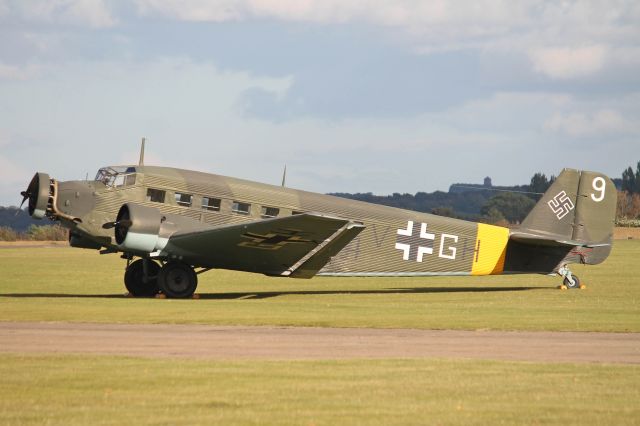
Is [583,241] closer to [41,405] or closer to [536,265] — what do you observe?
[536,265]

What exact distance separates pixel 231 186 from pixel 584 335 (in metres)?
11.5

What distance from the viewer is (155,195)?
83.5 feet

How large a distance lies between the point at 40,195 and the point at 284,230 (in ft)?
19.0

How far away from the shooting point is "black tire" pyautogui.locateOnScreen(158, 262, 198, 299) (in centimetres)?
2494

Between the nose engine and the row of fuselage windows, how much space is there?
230 centimetres

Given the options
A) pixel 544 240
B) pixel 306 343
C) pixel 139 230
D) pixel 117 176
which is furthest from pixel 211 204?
pixel 306 343

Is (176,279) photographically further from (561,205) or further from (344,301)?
(561,205)

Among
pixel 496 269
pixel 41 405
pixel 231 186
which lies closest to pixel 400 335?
pixel 41 405

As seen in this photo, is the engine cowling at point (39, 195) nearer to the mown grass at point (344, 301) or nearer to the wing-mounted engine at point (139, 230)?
the wing-mounted engine at point (139, 230)

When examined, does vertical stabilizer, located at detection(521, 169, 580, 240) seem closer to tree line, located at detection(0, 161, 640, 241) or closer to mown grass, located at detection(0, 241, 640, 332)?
mown grass, located at detection(0, 241, 640, 332)

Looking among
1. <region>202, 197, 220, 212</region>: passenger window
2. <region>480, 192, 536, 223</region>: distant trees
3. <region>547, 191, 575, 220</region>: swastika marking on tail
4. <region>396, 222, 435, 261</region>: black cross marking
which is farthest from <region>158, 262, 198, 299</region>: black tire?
<region>480, 192, 536, 223</region>: distant trees

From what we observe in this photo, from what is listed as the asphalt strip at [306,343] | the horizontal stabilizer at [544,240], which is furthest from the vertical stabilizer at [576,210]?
the asphalt strip at [306,343]

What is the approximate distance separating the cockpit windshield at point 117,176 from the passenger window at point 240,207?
8.60ft

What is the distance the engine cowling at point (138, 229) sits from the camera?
23.9 m
